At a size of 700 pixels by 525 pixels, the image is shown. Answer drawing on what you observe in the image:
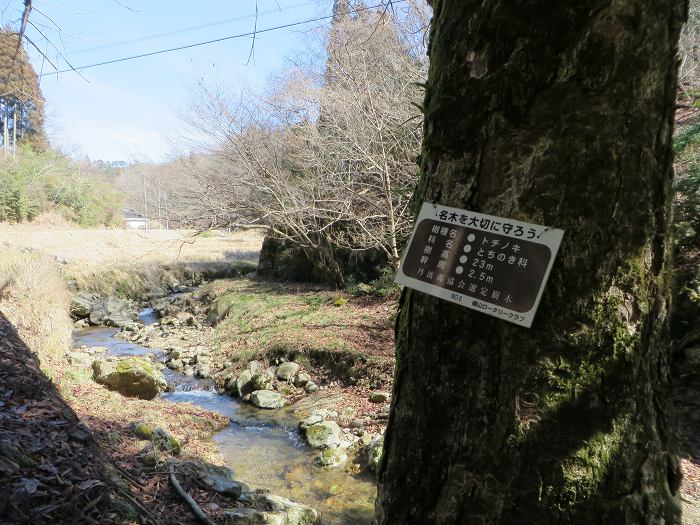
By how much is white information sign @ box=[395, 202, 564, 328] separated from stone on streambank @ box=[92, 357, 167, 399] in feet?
25.0

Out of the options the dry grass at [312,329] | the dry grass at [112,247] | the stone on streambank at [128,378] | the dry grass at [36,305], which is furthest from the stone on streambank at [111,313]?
the stone on streambank at [128,378]

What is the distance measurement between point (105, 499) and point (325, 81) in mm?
11477

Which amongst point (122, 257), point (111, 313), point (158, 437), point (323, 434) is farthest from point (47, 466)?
point (122, 257)

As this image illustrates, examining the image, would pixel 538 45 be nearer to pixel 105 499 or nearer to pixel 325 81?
pixel 105 499

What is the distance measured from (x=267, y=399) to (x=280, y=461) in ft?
6.59

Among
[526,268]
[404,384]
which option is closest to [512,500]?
[404,384]

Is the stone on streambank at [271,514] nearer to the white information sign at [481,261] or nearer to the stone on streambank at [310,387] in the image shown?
the white information sign at [481,261]

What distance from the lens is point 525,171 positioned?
106cm

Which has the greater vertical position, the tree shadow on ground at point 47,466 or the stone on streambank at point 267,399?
the tree shadow on ground at point 47,466

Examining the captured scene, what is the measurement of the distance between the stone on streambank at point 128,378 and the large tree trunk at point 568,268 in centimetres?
761

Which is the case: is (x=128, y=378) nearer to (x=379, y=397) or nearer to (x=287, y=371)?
(x=287, y=371)

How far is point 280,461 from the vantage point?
599 centimetres

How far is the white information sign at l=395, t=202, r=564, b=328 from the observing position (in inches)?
41.2

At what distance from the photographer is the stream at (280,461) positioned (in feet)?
16.4
